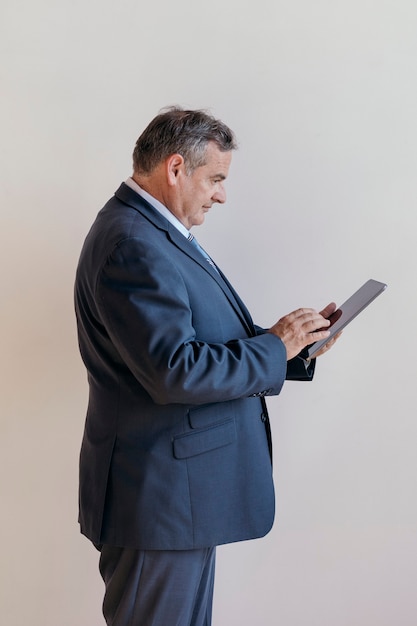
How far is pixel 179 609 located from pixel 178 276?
676 millimetres

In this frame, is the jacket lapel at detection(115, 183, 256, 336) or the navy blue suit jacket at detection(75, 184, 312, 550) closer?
the navy blue suit jacket at detection(75, 184, 312, 550)

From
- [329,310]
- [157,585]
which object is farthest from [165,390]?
[329,310]

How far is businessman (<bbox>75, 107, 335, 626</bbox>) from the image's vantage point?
4.78 ft

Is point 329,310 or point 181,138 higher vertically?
point 181,138

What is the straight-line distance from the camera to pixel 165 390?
1432mm

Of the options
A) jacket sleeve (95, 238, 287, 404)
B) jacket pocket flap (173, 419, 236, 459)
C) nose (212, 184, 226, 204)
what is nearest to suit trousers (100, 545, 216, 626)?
jacket pocket flap (173, 419, 236, 459)

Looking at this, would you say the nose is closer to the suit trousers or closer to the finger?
the finger

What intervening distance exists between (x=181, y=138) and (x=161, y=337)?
16.6 inches

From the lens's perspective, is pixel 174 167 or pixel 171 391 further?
pixel 174 167

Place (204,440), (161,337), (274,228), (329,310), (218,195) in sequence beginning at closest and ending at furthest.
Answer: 1. (161,337)
2. (204,440)
3. (218,195)
4. (329,310)
5. (274,228)

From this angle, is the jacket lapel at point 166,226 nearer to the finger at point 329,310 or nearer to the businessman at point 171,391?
the businessman at point 171,391

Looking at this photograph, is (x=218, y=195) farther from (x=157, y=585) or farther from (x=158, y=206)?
(x=157, y=585)

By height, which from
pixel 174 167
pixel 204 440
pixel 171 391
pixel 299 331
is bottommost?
pixel 204 440

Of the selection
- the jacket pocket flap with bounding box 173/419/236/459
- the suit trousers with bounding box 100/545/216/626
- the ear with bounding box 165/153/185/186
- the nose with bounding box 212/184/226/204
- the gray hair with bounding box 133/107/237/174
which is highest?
the gray hair with bounding box 133/107/237/174
